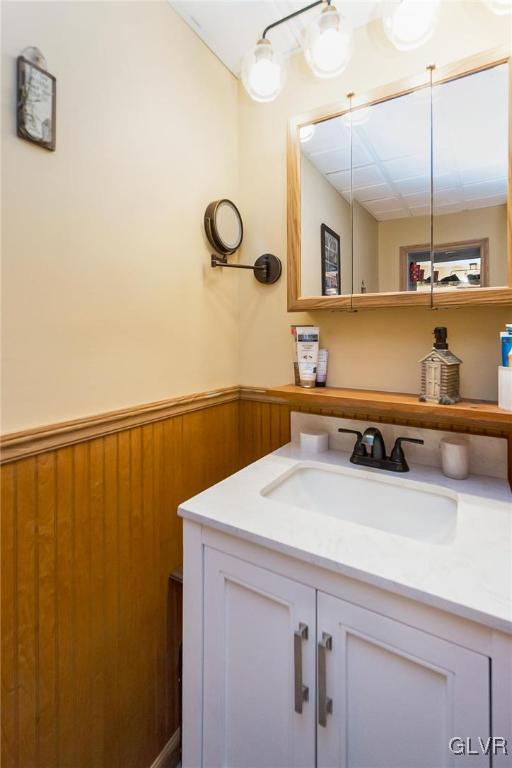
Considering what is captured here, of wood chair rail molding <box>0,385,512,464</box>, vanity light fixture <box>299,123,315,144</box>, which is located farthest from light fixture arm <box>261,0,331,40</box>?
wood chair rail molding <box>0,385,512,464</box>

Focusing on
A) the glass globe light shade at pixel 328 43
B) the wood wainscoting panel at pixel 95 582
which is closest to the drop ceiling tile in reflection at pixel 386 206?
the glass globe light shade at pixel 328 43

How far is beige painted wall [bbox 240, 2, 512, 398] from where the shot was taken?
3.24 feet

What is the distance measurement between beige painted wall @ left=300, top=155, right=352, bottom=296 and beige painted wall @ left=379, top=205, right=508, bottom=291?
109 mm

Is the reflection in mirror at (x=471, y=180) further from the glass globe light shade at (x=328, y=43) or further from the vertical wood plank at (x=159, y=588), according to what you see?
the vertical wood plank at (x=159, y=588)

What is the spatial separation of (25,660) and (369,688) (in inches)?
27.6

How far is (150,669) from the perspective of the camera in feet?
3.45

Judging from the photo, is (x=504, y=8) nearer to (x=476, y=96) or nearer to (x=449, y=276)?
(x=476, y=96)

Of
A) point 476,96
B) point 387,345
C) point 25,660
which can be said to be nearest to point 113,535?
point 25,660

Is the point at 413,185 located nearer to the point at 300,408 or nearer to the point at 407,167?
the point at 407,167

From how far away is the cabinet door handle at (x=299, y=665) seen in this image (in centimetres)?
68

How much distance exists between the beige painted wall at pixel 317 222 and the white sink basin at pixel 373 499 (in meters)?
0.57

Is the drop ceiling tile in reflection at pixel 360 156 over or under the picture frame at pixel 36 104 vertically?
over

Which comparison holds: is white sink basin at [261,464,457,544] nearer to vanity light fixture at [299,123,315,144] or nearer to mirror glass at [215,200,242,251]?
mirror glass at [215,200,242,251]

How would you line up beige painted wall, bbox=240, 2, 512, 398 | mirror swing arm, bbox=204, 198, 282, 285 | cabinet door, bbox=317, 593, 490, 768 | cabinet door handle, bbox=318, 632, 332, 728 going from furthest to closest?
mirror swing arm, bbox=204, 198, 282, 285
beige painted wall, bbox=240, 2, 512, 398
cabinet door handle, bbox=318, 632, 332, 728
cabinet door, bbox=317, 593, 490, 768
